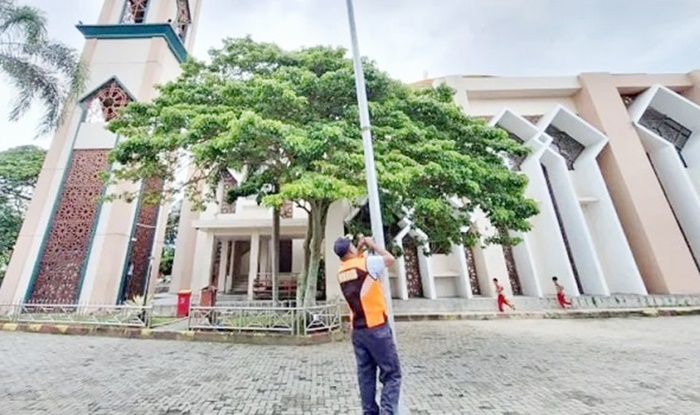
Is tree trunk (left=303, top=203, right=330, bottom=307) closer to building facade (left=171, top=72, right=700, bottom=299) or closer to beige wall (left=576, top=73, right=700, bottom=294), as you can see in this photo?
building facade (left=171, top=72, right=700, bottom=299)

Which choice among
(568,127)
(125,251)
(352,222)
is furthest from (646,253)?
(125,251)

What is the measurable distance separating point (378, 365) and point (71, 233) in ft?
41.2

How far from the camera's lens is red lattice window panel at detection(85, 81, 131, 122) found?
469 inches

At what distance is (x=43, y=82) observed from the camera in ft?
23.5

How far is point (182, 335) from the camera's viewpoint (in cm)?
704

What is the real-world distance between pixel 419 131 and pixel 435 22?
89.3 inches

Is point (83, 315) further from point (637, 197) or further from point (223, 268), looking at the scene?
point (637, 197)

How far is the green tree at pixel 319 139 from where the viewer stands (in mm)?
5844

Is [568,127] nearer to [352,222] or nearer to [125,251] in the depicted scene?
[352,222]

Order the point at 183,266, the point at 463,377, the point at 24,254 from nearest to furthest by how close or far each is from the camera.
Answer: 1. the point at 463,377
2. the point at 24,254
3. the point at 183,266

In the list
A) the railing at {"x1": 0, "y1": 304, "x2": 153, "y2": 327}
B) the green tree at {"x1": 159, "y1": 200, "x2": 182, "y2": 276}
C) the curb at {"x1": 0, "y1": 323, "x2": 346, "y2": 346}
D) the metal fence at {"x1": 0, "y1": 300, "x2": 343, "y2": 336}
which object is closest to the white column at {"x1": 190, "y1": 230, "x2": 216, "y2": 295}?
the railing at {"x1": 0, "y1": 304, "x2": 153, "y2": 327}

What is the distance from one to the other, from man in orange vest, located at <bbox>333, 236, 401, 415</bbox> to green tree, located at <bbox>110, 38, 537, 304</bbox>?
9.32 feet

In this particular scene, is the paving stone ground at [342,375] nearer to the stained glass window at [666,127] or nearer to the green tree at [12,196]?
the green tree at [12,196]

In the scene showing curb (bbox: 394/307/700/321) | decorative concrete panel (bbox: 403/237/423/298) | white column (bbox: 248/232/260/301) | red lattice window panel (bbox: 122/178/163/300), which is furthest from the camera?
white column (bbox: 248/232/260/301)
